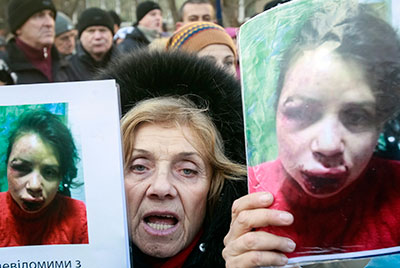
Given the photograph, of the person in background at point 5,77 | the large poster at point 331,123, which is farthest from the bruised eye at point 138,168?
the person in background at point 5,77

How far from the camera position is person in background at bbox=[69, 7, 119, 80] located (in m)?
4.24

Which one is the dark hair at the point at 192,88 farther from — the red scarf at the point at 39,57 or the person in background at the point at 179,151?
the red scarf at the point at 39,57

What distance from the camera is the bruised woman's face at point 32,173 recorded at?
1330 millimetres

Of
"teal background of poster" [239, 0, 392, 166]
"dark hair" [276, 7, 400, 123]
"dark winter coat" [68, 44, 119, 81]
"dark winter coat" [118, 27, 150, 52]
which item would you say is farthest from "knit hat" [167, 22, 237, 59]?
"dark hair" [276, 7, 400, 123]

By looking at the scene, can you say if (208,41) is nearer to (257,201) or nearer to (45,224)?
(45,224)

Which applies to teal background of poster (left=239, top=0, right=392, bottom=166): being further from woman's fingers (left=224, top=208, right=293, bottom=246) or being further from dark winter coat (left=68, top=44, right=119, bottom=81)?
dark winter coat (left=68, top=44, right=119, bottom=81)

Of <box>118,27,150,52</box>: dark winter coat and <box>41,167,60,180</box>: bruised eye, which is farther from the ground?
<box>118,27,150,52</box>: dark winter coat

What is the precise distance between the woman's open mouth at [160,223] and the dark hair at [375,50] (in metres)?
0.73

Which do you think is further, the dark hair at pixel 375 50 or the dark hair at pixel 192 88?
the dark hair at pixel 192 88

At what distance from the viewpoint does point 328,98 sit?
105cm

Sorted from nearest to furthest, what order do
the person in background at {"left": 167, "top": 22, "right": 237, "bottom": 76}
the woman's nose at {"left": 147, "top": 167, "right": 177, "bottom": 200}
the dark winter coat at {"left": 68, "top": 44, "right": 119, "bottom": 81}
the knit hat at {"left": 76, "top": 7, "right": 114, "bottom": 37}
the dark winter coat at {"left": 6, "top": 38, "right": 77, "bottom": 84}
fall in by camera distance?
the woman's nose at {"left": 147, "top": 167, "right": 177, "bottom": 200}
the person in background at {"left": 167, "top": 22, "right": 237, "bottom": 76}
the dark winter coat at {"left": 6, "top": 38, "right": 77, "bottom": 84}
the dark winter coat at {"left": 68, "top": 44, "right": 119, "bottom": 81}
the knit hat at {"left": 76, "top": 7, "right": 114, "bottom": 37}

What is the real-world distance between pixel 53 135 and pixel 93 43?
309cm

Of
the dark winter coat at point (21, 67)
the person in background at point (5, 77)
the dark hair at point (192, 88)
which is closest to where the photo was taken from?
the dark hair at point (192, 88)

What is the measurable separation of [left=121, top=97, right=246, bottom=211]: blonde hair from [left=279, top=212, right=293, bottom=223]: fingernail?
54 centimetres
